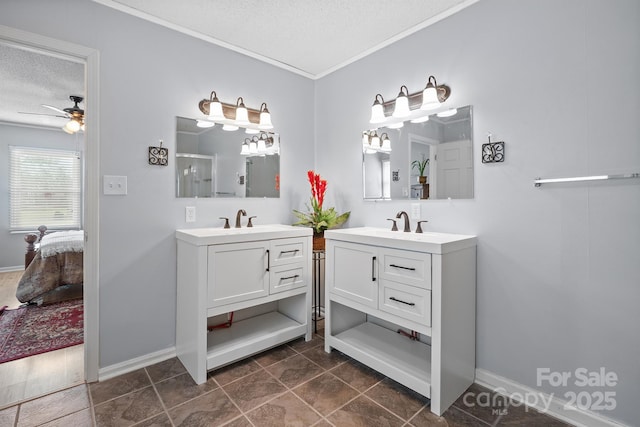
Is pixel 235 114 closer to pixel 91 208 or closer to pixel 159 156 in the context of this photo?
pixel 159 156

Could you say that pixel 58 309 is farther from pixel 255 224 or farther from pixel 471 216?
pixel 471 216

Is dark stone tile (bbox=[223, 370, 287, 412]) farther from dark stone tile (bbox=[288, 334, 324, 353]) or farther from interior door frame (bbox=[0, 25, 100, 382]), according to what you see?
interior door frame (bbox=[0, 25, 100, 382])

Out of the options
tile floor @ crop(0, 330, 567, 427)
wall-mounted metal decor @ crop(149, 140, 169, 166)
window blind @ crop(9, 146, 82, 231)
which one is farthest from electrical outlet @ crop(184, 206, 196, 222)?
window blind @ crop(9, 146, 82, 231)

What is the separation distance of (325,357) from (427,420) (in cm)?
85

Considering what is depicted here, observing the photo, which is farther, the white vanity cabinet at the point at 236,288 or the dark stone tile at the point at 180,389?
the white vanity cabinet at the point at 236,288

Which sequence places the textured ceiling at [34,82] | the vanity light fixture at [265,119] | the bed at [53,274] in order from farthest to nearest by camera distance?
1. the bed at [53,274]
2. the textured ceiling at [34,82]
3. the vanity light fixture at [265,119]

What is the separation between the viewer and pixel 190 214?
239 centimetres

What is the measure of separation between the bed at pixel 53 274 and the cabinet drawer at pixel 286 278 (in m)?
2.74

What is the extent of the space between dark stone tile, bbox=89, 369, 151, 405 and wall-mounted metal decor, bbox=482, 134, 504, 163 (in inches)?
101

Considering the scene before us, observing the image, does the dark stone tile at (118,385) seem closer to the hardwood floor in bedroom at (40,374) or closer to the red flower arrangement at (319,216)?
the hardwood floor in bedroom at (40,374)

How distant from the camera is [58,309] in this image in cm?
330

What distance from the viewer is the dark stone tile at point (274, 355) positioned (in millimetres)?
2238

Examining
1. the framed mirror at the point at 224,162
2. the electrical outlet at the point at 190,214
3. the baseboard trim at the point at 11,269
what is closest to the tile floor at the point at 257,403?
the electrical outlet at the point at 190,214

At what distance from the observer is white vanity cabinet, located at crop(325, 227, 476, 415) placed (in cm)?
170
